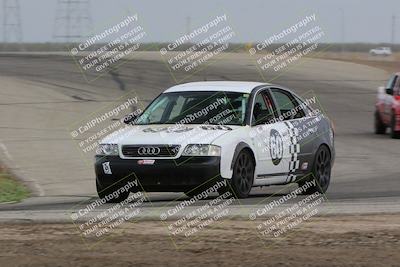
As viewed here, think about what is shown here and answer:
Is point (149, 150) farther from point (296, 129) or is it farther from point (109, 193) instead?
point (296, 129)

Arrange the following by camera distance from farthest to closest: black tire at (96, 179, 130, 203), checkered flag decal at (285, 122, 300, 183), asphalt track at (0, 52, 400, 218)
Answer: asphalt track at (0, 52, 400, 218) → checkered flag decal at (285, 122, 300, 183) → black tire at (96, 179, 130, 203)

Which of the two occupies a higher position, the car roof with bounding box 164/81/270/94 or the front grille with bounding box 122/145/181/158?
the car roof with bounding box 164/81/270/94

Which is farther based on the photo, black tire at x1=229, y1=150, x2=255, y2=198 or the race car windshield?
the race car windshield

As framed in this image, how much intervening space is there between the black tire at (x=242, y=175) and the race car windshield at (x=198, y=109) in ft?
1.68

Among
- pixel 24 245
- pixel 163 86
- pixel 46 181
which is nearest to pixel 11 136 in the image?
pixel 46 181

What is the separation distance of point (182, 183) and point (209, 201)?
426 mm

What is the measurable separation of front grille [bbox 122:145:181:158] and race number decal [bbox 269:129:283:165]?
1.56 meters

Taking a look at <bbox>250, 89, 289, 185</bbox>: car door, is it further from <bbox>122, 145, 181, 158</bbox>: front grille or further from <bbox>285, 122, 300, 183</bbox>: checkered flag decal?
<bbox>122, 145, 181, 158</bbox>: front grille

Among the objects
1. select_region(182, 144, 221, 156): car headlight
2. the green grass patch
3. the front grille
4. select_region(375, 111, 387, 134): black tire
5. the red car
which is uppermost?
the front grille

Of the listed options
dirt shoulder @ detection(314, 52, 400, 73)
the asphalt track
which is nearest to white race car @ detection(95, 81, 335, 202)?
the asphalt track

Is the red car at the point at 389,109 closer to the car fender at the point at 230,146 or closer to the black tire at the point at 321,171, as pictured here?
the black tire at the point at 321,171

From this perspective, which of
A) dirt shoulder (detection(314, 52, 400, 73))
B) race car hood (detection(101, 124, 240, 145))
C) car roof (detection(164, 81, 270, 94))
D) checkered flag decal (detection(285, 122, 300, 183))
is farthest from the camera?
dirt shoulder (detection(314, 52, 400, 73))

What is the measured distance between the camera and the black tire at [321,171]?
1284 centimetres

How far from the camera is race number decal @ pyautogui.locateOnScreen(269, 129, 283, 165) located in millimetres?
12000
